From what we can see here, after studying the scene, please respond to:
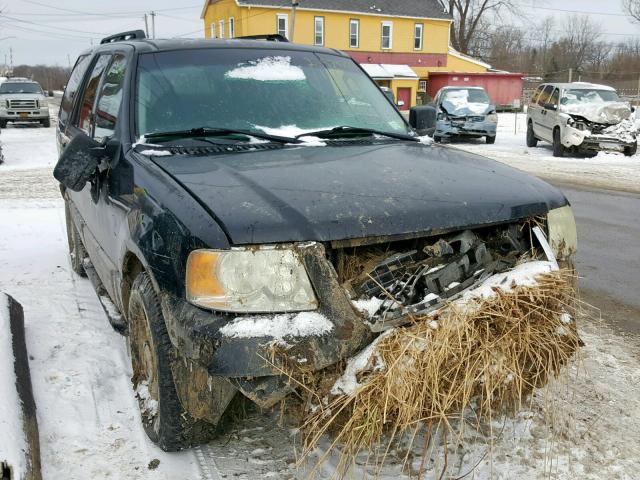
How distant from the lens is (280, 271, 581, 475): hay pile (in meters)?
2.10

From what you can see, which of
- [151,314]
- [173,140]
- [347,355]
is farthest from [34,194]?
[347,355]

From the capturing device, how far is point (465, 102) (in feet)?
61.2

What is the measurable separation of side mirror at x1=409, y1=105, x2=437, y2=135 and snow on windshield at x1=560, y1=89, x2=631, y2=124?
12139mm

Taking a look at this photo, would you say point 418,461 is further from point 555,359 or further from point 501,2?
point 501,2

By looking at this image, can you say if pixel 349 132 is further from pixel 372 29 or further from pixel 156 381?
pixel 372 29

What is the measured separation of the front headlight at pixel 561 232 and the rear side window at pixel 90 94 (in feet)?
9.32

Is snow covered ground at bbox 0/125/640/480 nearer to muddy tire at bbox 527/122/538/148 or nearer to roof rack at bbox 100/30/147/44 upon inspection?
roof rack at bbox 100/30/147/44

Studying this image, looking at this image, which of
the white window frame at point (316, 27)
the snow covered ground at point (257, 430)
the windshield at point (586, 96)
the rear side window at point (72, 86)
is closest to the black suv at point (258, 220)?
the snow covered ground at point (257, 430)

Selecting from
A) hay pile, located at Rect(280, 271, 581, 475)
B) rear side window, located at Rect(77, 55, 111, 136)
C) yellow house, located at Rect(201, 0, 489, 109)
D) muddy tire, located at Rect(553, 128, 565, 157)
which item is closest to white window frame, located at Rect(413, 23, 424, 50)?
yellow house, located at Rect(201, 0, 489, 109)

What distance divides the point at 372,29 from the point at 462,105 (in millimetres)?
25686

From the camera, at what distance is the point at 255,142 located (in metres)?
3.26

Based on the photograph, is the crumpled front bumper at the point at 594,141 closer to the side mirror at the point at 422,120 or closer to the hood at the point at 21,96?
the side mirror at the point at 422,120

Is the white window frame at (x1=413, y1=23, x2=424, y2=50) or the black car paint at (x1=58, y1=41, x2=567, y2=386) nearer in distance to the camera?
the black car paint at (x1=58, y1=41, x2=567, y2=386)

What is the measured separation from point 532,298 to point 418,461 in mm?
901
